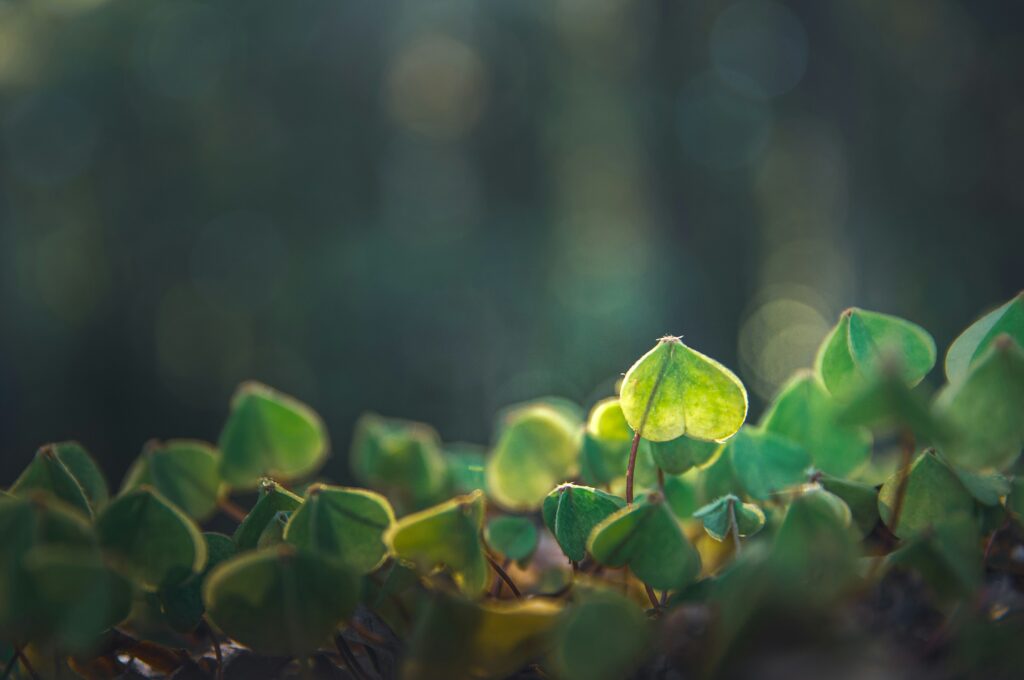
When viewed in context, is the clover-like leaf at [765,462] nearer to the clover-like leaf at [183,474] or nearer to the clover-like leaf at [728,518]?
the clover-like leaf at [728,518]

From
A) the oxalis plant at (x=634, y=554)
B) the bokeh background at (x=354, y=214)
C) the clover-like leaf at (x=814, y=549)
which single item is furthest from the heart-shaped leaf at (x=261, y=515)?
the bokeh background at (x=354, y=214)

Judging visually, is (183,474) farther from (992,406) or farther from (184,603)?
(992,406)

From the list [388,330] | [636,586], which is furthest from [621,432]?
[388,330]

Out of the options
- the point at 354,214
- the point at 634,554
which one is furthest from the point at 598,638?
the point at 354,214

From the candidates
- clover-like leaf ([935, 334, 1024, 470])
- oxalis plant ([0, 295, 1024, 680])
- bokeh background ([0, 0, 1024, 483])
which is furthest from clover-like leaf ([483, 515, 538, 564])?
bokeh background ([0, 0, 1024, 483])

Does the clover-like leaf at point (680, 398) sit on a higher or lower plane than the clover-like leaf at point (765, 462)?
higher

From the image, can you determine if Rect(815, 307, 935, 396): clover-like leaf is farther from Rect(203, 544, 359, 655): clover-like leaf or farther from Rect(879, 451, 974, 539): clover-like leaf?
Rect(203, 544, 359, 655): clover-like leaf
